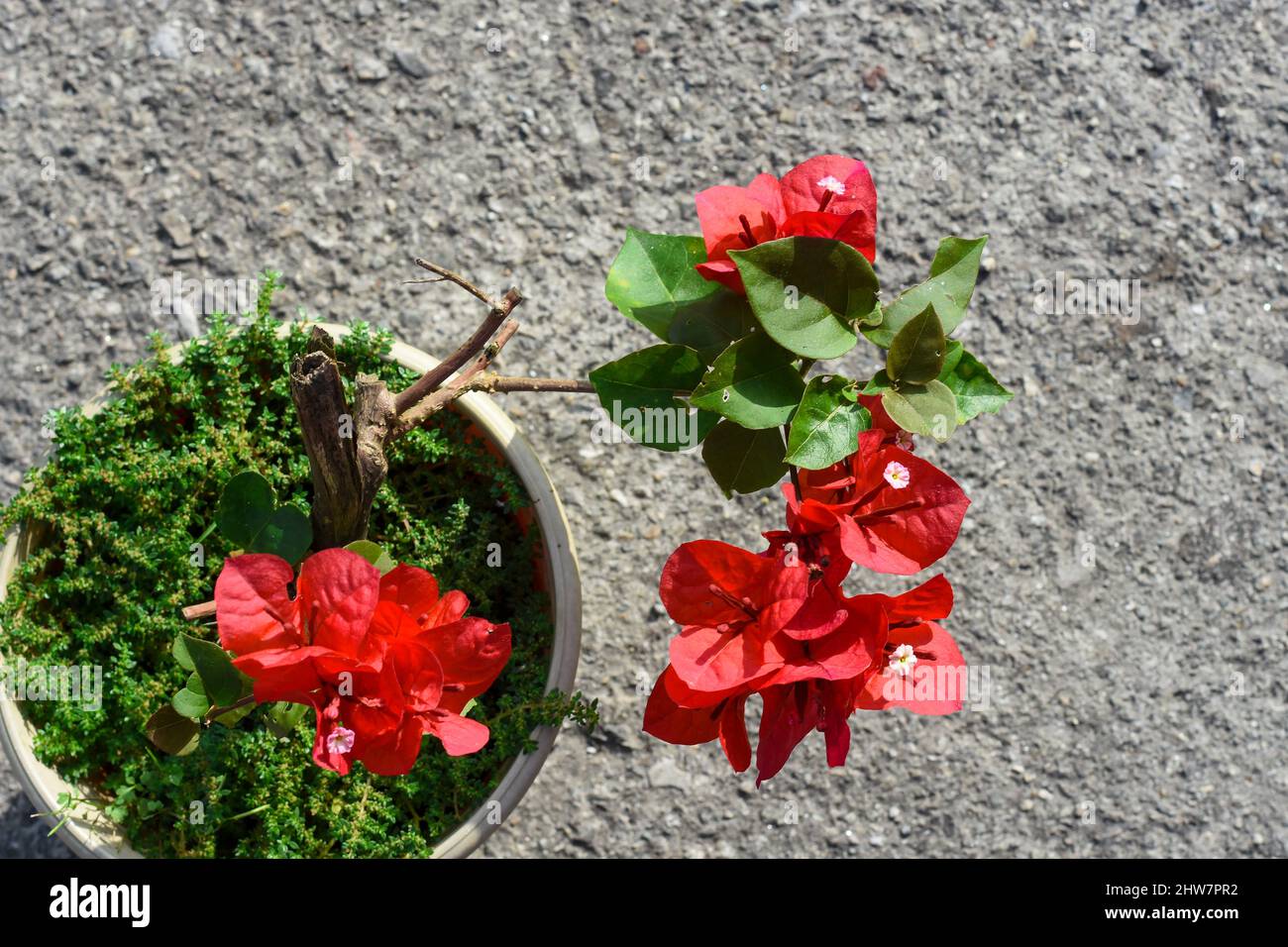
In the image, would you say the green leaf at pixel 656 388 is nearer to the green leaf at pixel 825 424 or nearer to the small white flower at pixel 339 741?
the green leaf at pixel 825 424

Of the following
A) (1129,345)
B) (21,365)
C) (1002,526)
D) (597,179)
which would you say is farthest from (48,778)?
(1129,345)

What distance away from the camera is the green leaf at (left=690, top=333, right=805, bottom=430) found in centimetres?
66

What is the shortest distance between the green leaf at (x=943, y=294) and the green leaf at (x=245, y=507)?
16.3 inches

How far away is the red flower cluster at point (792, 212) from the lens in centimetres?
68

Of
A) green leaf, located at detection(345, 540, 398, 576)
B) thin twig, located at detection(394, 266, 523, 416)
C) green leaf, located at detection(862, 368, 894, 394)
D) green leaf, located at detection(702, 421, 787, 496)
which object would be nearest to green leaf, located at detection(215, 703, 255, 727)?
green leaf, located at detection(345, 540, 398, 576)

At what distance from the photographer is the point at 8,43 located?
127 centimetres

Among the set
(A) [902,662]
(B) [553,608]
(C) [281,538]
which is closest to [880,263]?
(B) [553,608]

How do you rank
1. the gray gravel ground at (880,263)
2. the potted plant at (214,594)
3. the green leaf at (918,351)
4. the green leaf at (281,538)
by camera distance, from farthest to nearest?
1. the gray gravel ground at (880,263)
2. the potted plant at (214,594)
3. the green leaf at (281,538)
4. the green leaf at (918,351)

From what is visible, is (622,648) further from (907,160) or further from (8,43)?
(8,43)

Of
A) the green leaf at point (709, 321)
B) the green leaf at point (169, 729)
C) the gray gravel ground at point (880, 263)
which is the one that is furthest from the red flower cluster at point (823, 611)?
the gray gravel ground at point (880, 263)

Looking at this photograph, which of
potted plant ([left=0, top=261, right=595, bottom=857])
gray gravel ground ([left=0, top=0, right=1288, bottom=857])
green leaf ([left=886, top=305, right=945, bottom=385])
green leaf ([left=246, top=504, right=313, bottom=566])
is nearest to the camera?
green leaf ([left=886, top=305, right=945, bottom=385])

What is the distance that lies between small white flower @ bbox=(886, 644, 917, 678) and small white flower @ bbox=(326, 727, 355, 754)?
13.4 inches

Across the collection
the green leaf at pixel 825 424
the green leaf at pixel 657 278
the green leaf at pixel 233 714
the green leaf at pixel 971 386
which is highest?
the green leaf at pixel 657 278

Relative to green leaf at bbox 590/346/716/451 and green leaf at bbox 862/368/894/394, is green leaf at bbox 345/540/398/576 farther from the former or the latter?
green leaf at bbox 862/368/894/394
